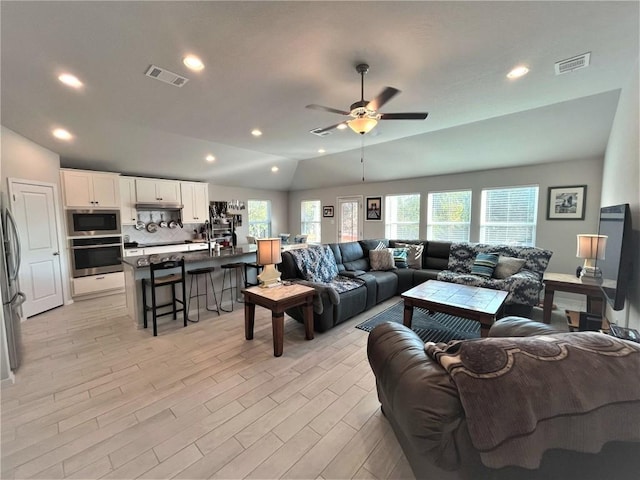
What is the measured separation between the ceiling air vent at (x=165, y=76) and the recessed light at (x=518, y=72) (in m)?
3.11

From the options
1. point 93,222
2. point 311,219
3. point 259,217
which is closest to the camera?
point 93,222

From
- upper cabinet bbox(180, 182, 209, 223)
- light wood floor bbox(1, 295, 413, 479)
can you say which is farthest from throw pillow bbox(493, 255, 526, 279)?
upper cabinet bbox(180, 182, 209, 223)

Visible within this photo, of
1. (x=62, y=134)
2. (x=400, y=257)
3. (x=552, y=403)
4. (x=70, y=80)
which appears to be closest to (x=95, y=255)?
(x=62, y=134)

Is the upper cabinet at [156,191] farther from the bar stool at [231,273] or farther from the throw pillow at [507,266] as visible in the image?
the throw pillow at [507,266]

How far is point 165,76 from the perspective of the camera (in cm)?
255

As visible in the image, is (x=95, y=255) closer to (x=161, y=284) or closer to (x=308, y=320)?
(x=161, y=284)

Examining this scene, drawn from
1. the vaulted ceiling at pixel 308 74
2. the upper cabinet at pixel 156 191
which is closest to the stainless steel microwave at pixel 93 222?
the upper cabinet at pixel 156 191

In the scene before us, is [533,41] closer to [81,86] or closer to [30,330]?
[81,86]

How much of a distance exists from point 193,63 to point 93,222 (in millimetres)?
4047

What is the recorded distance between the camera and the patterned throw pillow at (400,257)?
5102 mm

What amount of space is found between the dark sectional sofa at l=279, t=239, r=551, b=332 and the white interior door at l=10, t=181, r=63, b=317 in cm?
357

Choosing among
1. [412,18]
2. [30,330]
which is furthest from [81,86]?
[412,18]

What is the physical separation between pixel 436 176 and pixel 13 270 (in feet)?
22.2

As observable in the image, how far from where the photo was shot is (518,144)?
4.38m
